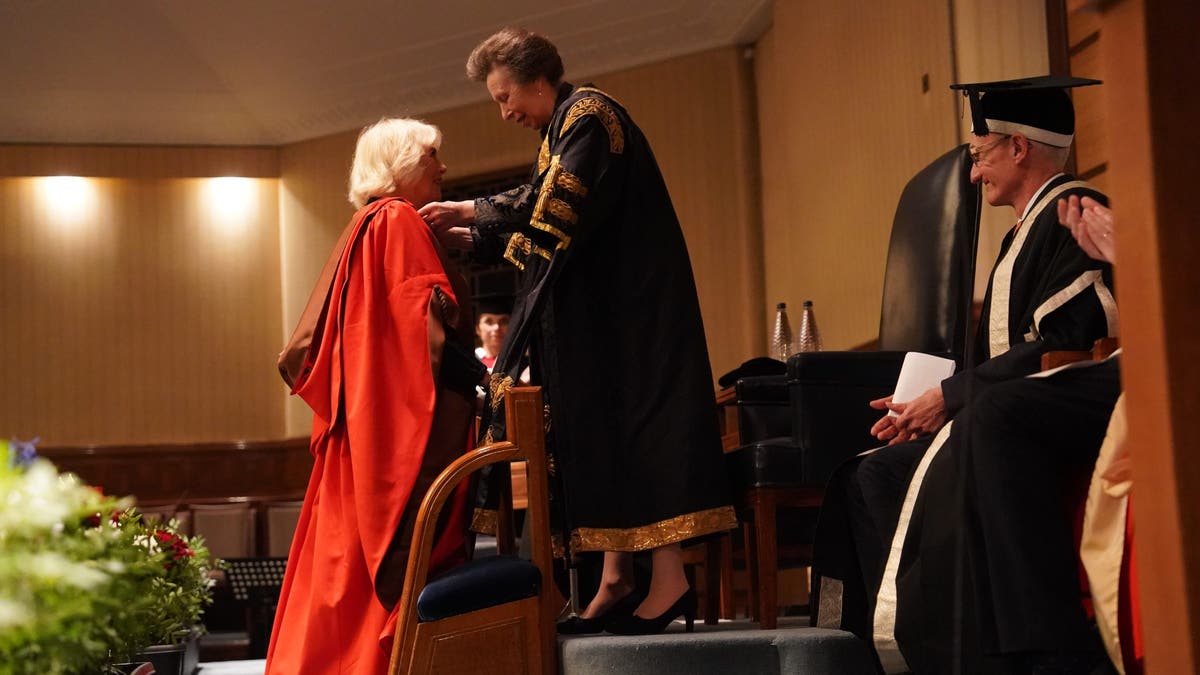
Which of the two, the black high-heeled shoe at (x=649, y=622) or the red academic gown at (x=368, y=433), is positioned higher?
the red academic gown at (x=368, y=433)

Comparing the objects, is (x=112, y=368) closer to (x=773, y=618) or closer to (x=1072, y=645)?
(x=773, y=618)

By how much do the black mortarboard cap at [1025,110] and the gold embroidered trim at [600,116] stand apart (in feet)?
2.76

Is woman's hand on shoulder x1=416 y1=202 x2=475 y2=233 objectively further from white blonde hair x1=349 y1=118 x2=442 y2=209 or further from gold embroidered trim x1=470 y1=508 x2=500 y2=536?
gold embroidered trim x1=470 y1=508 x2=500 y2=536

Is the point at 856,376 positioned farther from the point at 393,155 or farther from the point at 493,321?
the point at 493,321

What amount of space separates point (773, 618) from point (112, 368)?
773 cm

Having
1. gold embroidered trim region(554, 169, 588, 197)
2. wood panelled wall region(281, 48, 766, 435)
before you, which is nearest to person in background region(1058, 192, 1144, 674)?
gold embroidered trim region(554, 169, 588, 197)

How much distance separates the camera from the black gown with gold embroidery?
3236 millimetres

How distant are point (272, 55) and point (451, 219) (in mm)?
5747

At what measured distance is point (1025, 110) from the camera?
9.70 feet

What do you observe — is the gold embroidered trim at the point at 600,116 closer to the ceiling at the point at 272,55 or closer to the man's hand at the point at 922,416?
the man's hand at the point at 922,416

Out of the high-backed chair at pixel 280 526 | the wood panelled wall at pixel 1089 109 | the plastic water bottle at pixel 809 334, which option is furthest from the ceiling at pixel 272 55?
the plastic water bottle at pixel 809 334

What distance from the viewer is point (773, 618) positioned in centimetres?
326

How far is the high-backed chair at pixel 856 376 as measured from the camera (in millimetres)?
3312

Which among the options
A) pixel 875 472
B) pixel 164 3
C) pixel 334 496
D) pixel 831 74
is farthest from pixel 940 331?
pixel 164 3
